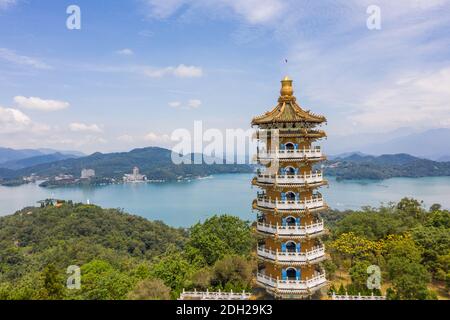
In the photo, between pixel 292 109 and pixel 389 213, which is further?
pixel 389 213

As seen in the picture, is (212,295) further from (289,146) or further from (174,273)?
(289,146)

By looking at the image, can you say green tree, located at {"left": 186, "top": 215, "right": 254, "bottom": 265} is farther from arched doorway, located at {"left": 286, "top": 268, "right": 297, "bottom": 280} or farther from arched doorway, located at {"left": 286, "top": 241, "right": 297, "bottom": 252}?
arched doorway, located at {"left": 286, "top": 241, "right": 297, "bottom": 252}

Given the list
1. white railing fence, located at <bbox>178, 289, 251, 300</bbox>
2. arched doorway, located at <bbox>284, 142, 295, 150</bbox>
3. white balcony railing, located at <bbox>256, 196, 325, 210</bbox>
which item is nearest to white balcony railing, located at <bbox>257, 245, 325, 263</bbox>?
white balcony railing, located at <bbox>256, 196, 325, 210</bbox>

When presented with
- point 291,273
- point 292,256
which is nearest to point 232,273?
point 291,273

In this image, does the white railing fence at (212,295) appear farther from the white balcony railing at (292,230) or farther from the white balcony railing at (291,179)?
the white balcony railing at (291,179)
